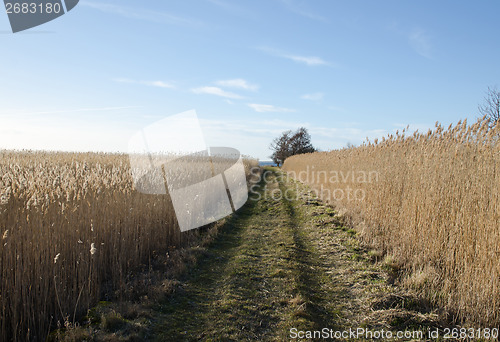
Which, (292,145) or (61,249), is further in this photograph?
(292,145)

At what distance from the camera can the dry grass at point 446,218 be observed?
12.0 feet

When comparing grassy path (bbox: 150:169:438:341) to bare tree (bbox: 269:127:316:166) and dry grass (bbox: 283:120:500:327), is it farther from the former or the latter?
bare tree (bbox: 269:127:316:166)

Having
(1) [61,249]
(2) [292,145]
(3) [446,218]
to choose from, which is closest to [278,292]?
(3) [446,218]

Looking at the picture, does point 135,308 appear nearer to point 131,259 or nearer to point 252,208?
point 131,259

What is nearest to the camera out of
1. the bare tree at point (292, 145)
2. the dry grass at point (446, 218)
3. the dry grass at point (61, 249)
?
the dry grass at point (61, 249)

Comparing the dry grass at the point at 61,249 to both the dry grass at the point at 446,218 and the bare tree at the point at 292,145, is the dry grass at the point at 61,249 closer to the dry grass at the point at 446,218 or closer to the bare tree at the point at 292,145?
the dry grass at the point at 446,218

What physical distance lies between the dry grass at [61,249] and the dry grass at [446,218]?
14.6 feet

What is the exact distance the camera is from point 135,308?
3.91 m

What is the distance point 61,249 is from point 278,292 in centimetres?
307

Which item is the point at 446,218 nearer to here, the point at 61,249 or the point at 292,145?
the point at 61,249

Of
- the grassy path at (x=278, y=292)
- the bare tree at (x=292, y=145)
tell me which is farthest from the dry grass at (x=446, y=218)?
the bare tree at (x=292, y=145)

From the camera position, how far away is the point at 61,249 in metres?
4.12

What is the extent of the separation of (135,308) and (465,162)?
16.8ft

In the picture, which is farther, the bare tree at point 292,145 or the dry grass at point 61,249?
the bare tree at point 292,145
